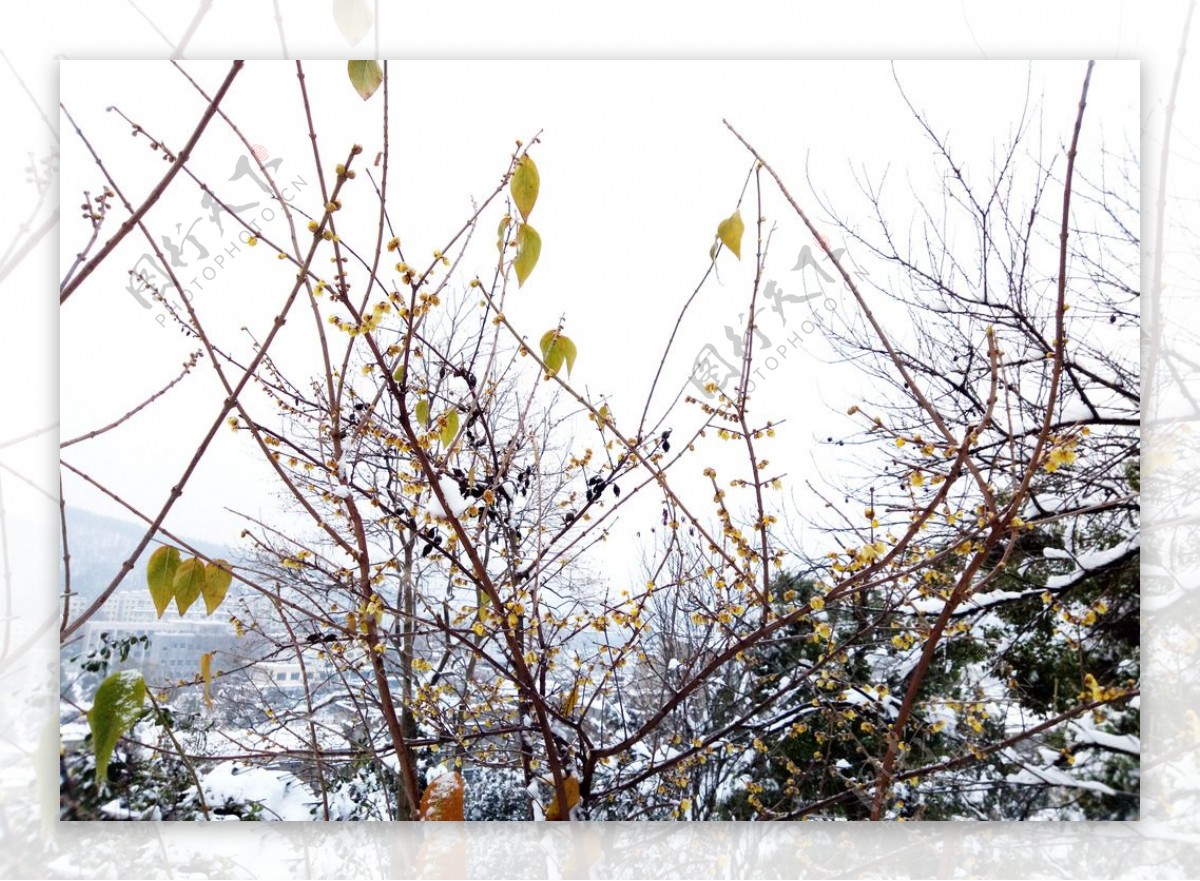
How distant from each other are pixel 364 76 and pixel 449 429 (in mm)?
573

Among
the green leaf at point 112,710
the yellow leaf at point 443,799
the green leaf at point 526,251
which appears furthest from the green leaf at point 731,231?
the yellow leaf at point 443,799

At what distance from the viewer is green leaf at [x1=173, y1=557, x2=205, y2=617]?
0.94 metres

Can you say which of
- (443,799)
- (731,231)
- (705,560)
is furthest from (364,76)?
(443,799)

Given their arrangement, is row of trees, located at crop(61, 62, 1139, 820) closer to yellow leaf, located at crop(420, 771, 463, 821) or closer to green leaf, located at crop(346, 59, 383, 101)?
yellow leaf, located at crop(420, 771, 463, 821)

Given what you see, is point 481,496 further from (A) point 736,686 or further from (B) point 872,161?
(B) point 872,161

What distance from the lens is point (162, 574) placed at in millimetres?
940

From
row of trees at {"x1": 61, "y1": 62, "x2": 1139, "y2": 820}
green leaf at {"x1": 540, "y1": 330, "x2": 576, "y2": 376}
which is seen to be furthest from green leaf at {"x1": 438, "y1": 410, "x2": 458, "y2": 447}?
green leaf at {"x1": 540, "y1": 330, "x2": 576, "y2": 376}

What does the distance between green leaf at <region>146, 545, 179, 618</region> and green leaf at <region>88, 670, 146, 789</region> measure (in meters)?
0.19

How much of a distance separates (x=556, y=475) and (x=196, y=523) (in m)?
0.61

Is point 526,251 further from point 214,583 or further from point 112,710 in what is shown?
point 112,710

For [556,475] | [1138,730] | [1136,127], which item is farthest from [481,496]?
[1136,127]

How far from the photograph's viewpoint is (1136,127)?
5.33 ft

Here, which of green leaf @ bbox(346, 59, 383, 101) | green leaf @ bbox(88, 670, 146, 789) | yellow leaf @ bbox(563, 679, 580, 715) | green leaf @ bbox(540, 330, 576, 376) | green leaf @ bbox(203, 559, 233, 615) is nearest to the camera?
green leaf @ bbox(88, 670, 146, 789)

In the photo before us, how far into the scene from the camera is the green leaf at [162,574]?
939 millimetres
